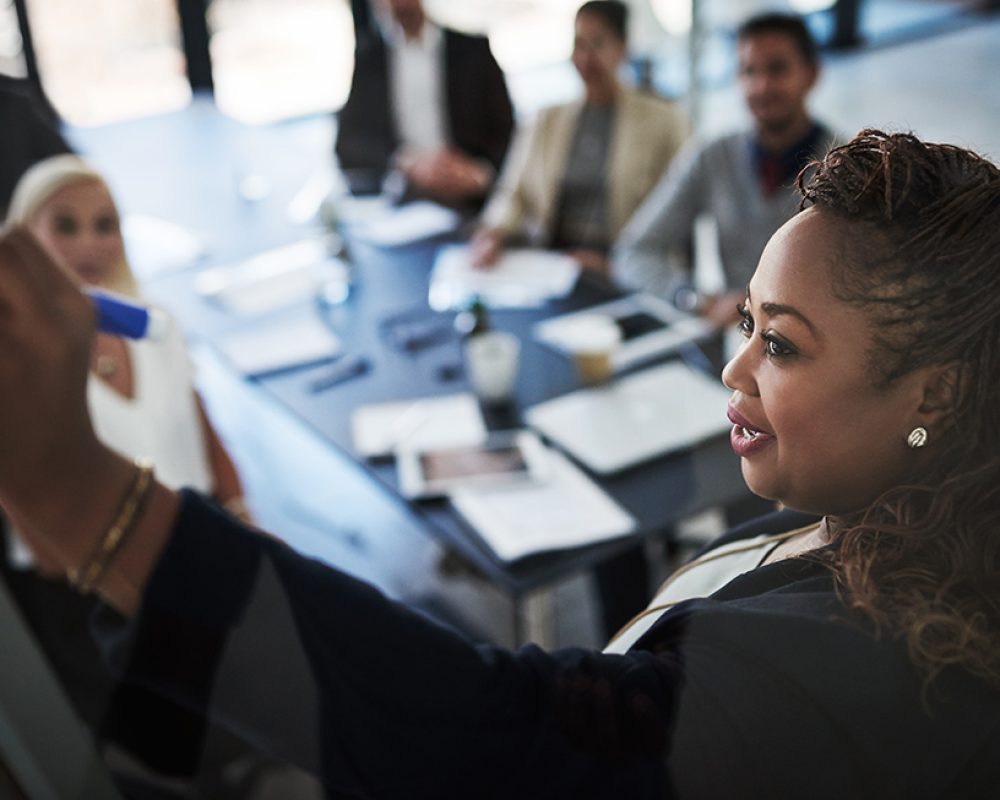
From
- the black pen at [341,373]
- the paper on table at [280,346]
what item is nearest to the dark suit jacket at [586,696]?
the black pen at [341,373]

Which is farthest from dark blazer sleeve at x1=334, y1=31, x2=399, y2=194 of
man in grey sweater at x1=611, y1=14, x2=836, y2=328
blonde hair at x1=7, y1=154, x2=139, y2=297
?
blonde hair at x1=7, y1=154, x2=139, y2=297

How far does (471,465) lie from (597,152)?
1.09 meters

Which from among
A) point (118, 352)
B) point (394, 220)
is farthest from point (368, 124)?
point (118, 352)

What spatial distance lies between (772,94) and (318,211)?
4.74ft

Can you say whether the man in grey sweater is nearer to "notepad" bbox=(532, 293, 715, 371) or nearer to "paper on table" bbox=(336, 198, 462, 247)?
"notepad" bbox=(532, 293, 715, 371)

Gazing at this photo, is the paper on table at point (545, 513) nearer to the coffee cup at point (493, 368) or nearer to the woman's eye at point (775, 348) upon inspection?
the coffee cup at point (493, 368)

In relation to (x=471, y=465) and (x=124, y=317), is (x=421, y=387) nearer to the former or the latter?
(x=471, y=465)

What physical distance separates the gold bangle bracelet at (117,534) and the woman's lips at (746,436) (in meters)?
0.22

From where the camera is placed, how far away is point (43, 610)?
0.73 m

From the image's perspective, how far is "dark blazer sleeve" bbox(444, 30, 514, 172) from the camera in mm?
2852

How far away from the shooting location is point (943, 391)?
1.11 feet

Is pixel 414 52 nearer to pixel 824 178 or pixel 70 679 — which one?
pixel 70 679

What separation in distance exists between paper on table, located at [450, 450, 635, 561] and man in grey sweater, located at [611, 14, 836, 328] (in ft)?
1.02

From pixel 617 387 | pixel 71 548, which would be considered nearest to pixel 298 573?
pixel 71 548
